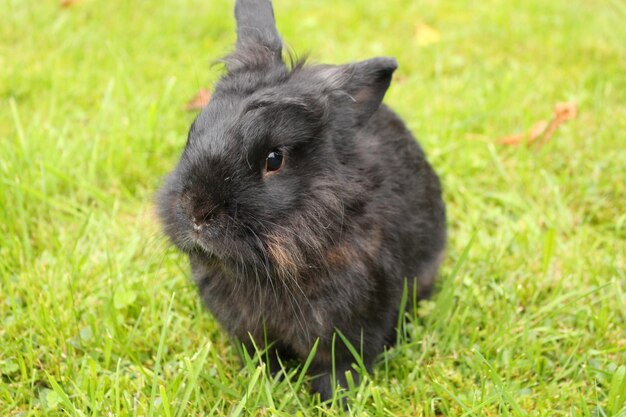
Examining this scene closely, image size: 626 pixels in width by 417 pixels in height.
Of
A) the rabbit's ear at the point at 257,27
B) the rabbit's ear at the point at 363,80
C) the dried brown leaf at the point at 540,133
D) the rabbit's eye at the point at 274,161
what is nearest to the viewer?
the rabbit's eye at the point at 274,161

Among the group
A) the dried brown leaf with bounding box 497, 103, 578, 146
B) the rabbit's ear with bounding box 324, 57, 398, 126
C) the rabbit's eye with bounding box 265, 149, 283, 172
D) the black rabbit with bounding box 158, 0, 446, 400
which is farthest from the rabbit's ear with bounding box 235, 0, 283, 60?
the dried brown leaf with bounding box 497, 103, 578, 146

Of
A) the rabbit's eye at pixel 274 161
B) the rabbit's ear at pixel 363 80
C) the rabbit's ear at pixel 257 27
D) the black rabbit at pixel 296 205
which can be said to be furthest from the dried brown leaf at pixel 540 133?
the rabbit's eye at pixel 274 161

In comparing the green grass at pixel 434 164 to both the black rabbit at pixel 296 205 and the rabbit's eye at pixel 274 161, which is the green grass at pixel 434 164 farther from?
the rabbit's eye at pixel 274 161

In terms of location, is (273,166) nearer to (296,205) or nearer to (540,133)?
(296,205)

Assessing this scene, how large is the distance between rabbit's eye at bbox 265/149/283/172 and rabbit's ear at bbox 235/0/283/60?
1.83ft

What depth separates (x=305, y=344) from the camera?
2.92m

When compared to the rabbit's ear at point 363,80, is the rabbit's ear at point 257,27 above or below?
above

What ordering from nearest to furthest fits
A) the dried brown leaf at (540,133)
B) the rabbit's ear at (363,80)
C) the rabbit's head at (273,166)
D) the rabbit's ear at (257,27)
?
the rabbit's head at (273,166), the rabbit's ear at (363,80), the rabbit's ear at (257,27), the dried brown leaf at (540,133)

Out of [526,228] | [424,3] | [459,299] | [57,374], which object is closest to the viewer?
[57,374]

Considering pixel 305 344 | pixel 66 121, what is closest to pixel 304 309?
pixel 305 344

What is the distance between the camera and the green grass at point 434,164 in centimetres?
298

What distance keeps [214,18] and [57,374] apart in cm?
411

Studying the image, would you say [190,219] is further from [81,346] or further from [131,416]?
[81,346]

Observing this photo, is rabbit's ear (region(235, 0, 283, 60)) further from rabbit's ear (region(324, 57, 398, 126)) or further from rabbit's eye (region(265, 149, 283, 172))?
rabbit's eye (region(265, 149, 283, 172))
